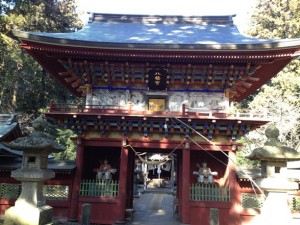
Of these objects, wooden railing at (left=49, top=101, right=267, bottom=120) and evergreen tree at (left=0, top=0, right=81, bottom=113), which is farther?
evergreen tree at (left=0, top=0, right=81, bottom=113)

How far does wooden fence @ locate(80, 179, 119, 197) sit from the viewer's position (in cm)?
1229

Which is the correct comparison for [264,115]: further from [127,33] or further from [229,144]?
[127,33]

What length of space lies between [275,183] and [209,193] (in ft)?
14.0

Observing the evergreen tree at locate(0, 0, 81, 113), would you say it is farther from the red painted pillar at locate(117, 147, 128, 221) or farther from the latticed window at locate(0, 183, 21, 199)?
the red painted pillar at locate(117, 147, 128, 221)

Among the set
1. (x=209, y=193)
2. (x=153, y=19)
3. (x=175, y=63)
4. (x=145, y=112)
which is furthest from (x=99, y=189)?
(x=153, y=19)

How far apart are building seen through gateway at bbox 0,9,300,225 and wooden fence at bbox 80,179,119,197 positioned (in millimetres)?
40

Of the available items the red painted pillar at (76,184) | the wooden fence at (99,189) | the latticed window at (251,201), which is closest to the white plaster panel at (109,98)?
the red painted pillar at (76,184)

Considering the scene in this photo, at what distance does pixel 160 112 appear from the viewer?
39.8 ft

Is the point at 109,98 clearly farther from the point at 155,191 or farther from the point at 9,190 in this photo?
the point at 155,191

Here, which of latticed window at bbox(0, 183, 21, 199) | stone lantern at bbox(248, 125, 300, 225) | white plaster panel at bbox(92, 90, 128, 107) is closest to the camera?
stone lantern at bbox(248, 125, 300, 225)

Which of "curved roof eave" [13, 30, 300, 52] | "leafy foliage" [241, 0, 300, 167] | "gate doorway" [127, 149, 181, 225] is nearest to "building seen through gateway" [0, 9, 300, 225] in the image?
"curved roof eave" [13, 30, 300, 52]

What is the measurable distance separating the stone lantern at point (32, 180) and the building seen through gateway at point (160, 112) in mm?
2345

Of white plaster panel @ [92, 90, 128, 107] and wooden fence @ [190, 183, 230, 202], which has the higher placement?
white plaster panel @ [92, 90, 128, 107]

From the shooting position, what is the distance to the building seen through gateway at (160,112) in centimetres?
1161
